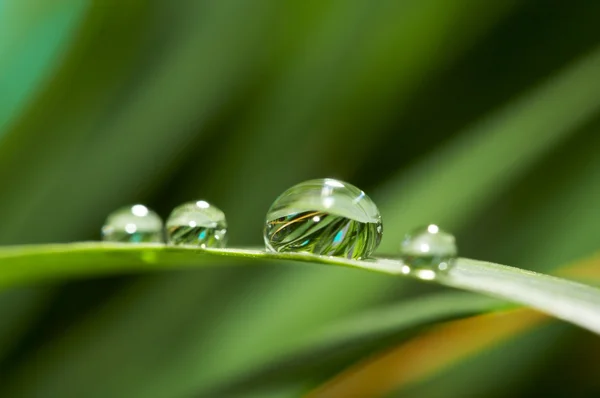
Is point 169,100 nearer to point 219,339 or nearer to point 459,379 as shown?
point 219,339

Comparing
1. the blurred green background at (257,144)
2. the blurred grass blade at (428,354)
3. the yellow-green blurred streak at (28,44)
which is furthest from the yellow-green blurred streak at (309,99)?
the blurred grass blade at (428,354)

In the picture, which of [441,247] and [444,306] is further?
[444,306]

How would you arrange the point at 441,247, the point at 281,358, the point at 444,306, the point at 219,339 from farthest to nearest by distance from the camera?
the point at 219,339
the point at 281,358
the point at 444,306
the point at 441,247

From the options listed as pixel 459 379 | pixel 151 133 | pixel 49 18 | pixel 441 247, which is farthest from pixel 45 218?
pixel 441 247

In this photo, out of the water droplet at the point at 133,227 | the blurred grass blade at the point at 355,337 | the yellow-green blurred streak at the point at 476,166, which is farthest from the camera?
the yellow-green blurred streak at the point at 476,166

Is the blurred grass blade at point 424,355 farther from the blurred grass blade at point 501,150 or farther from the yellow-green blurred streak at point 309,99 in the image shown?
the yellow-green blurred streak at point 309,99

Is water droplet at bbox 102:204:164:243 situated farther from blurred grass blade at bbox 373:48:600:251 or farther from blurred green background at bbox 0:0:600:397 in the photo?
blurred grass blade at bbox 373:48:600:251

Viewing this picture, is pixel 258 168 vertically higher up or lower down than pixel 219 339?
higher up

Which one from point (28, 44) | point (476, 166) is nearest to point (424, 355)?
point (476, 166)
